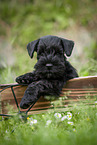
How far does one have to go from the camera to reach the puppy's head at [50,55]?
2.27 meters

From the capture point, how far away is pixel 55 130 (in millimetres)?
1624

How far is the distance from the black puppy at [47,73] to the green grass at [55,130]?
11.5 inches

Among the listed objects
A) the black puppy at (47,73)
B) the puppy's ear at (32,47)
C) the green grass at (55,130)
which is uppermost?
the puppy's ear at (32,47)

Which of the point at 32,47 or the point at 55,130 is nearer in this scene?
the point at 55,130

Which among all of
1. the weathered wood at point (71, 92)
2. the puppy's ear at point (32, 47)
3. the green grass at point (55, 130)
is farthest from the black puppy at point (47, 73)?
the green grass at point (55, 130)

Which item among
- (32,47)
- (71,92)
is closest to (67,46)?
(32,47)

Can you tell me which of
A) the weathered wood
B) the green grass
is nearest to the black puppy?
the weathered wood

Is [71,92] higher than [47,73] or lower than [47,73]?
lower

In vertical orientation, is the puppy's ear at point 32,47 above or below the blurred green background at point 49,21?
below

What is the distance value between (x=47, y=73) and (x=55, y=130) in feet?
2.71

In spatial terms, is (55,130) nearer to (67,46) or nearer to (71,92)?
(71,92)

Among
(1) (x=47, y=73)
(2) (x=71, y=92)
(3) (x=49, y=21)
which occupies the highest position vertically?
(3) (x=49, y=21)

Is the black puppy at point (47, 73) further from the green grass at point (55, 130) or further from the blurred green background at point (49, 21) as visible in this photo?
the blurred green background at point (49, 21)

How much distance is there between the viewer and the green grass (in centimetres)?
133
